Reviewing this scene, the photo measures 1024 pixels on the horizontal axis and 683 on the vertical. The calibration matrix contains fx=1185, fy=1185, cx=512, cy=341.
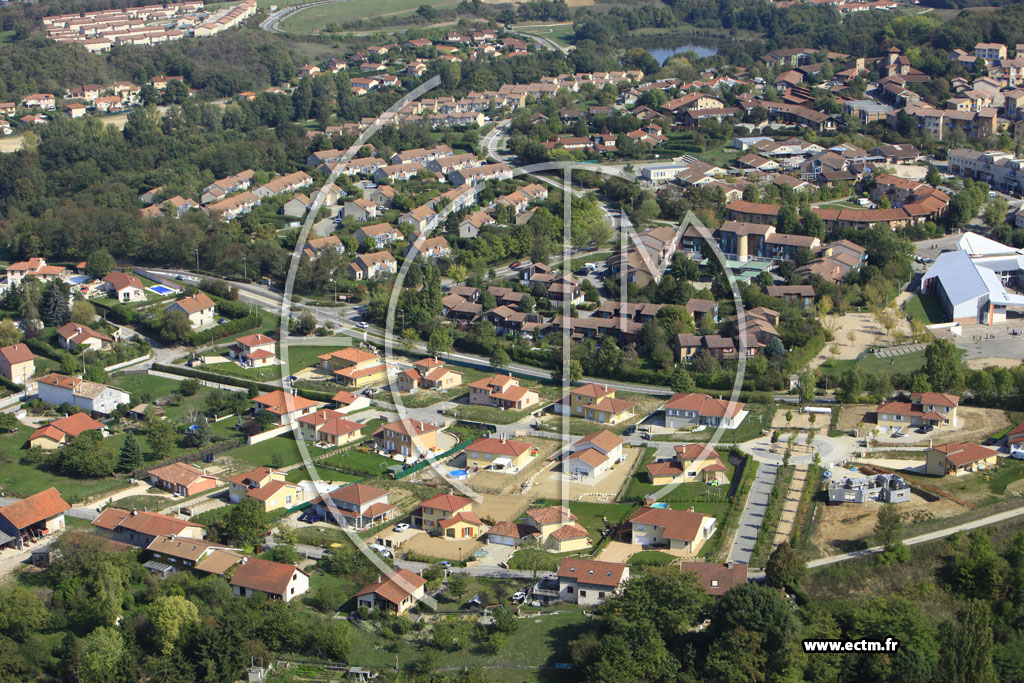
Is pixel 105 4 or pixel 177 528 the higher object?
pixel 105 4

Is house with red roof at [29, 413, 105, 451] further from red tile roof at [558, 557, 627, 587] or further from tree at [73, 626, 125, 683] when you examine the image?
red tile roof at [558, 557, 627, 587]

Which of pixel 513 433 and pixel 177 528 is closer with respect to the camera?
pixel 177 528

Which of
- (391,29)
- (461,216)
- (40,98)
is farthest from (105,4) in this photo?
(461,216)

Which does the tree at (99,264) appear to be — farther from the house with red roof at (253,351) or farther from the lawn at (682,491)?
the lawn at (682,491)

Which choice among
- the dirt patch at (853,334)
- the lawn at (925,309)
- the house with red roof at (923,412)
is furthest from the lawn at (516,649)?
the lawn at (925,309)

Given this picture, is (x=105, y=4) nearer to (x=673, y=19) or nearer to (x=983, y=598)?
(x=673, y=19)

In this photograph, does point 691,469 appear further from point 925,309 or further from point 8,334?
point 8,334
